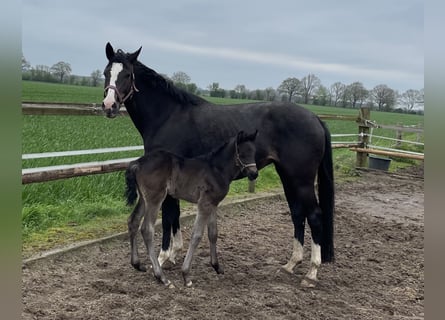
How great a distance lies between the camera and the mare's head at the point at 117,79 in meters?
3.69

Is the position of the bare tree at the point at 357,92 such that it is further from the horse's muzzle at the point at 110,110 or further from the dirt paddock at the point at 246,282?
the horse's muzzle at the point at 110,110

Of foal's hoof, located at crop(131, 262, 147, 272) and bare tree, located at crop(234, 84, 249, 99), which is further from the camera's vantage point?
bare tree, located at crop(234, 84, 249, 99)

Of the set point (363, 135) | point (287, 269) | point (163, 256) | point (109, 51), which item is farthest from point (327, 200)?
point (363, 135)

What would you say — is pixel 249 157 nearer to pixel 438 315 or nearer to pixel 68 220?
pixel 68 220

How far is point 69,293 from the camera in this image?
332cm

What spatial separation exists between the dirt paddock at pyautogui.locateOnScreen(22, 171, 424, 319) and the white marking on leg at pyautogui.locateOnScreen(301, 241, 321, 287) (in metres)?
0.07

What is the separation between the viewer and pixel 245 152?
3764mm

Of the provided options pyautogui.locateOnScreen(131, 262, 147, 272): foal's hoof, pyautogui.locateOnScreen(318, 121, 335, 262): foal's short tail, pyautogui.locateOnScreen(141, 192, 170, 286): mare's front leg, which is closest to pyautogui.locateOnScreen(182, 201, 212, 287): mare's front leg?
pyautogui.locateOnScreen(141, 192, 170, 286): mare's front leg

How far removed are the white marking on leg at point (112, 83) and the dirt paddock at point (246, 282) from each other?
1534 mm

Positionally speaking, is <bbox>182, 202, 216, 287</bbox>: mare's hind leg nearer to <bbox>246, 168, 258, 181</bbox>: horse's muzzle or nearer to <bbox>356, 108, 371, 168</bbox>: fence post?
<bbox>246, 168, 258, 181</bbox>: horse's muzzle

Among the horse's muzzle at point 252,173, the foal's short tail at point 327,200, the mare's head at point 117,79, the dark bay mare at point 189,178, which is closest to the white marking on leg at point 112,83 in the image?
the mare's head at point 117,79

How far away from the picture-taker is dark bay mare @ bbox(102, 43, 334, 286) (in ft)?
13.4

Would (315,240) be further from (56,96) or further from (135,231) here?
(56,96)

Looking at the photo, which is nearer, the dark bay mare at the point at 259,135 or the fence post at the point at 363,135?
the dark bay mare at the point at 259,135
